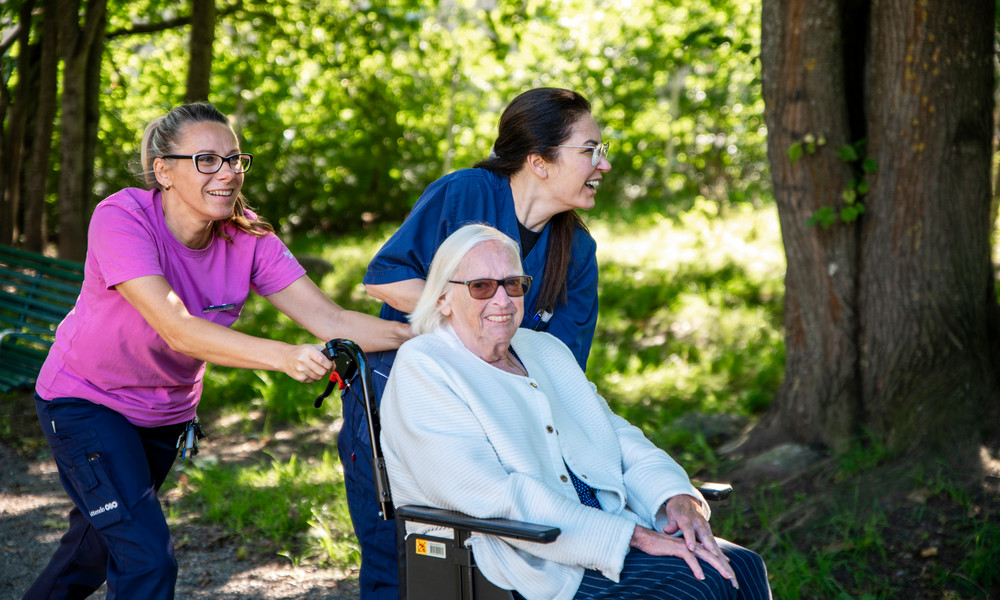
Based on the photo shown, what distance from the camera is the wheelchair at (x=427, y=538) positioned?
225 cm

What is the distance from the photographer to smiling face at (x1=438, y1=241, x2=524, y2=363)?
2617 mm

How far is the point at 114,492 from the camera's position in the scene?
98.3 inches

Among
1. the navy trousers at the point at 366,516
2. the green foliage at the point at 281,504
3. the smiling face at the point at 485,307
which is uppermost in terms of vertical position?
the smiling face at the point at 485,307

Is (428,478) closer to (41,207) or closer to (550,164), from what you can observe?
(550,164)

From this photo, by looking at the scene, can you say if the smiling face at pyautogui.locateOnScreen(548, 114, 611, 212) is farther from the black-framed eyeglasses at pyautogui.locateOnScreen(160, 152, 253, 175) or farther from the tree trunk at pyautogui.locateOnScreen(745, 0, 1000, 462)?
the tree trunk at pyautogui.locateOnScreen(745, 0, 1000, 462)

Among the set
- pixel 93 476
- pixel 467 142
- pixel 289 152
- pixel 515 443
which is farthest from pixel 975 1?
pixel 289 152

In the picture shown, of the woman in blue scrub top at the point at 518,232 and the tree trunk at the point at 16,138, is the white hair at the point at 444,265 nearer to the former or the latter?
the woman in blue scrub top at the point at 518,232

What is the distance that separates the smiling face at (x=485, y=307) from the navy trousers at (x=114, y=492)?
39.9 inches

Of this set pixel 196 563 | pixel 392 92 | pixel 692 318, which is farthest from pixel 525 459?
pixel 392 92

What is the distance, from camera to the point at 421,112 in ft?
47.5

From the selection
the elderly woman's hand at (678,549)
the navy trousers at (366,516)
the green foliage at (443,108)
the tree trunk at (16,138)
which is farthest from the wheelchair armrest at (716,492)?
the green foliage at (443,108)

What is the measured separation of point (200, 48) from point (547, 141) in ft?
18.9

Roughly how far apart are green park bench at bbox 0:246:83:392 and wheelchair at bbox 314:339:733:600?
4.45m

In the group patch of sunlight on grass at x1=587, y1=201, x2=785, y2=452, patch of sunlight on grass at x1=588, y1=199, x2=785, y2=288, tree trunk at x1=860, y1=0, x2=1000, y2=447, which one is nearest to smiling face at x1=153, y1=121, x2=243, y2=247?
tree trunk at x1=860, y1=0, x2=1000, y2=447
